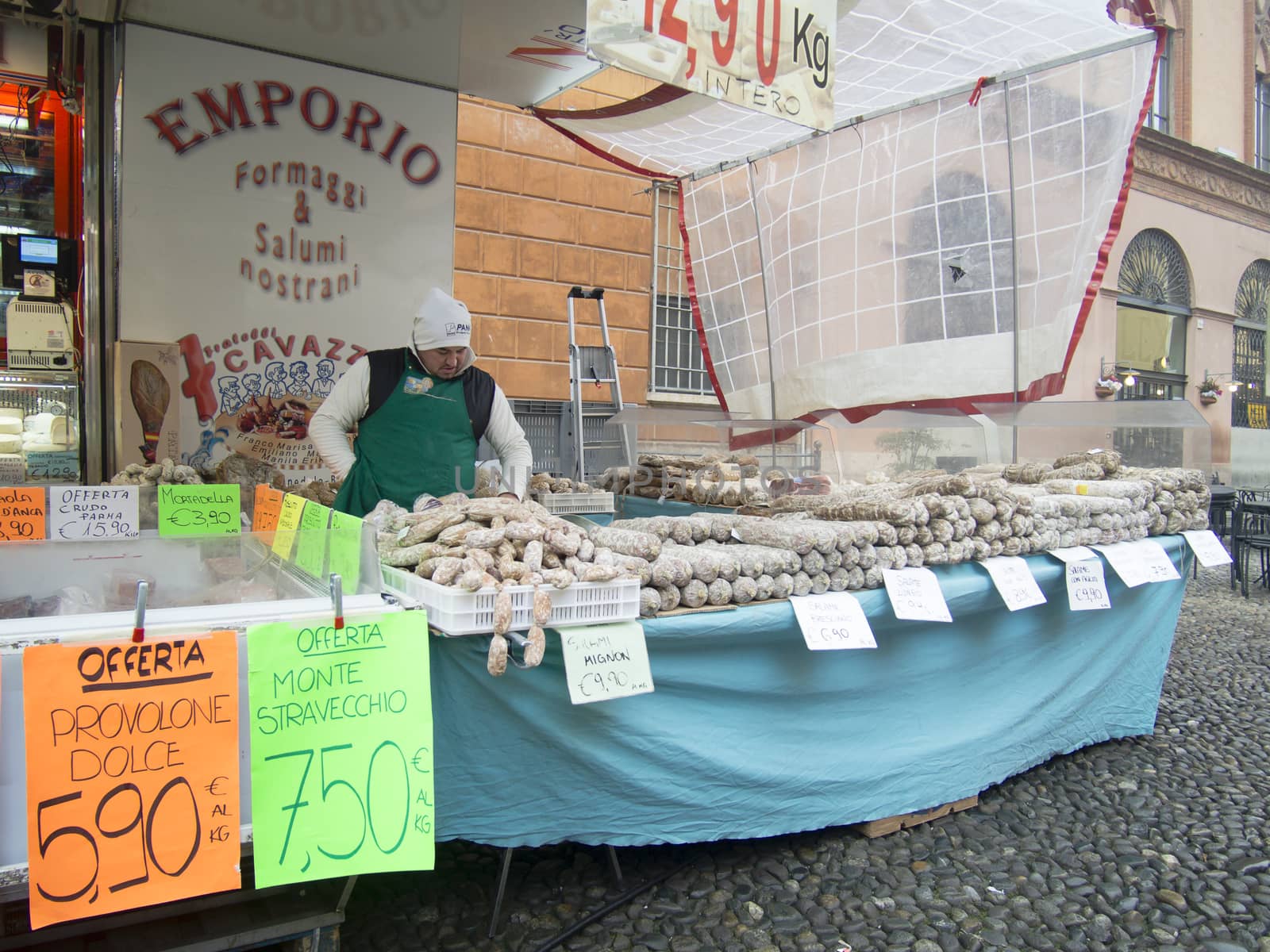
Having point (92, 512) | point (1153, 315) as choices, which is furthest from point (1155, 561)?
point (1153, 315)

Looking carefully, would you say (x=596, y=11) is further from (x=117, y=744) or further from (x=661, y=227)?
(x=661, y=227)

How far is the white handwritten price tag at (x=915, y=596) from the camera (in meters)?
2.64

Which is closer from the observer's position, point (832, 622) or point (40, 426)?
point (832, 622)

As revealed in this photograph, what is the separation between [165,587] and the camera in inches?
74.1

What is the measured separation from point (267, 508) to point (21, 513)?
0.68 metres

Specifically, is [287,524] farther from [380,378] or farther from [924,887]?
[924,887]

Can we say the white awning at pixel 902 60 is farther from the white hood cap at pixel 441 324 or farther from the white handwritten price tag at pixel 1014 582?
the white handwritten price tag at pixel 1014 582

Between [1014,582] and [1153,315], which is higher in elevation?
[1153,315]

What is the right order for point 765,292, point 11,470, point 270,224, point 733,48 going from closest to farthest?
point 733,48 < point 11,470 < point 270,224 < point 765,292

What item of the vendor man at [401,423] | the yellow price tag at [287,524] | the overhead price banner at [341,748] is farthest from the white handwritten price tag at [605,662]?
the vendor man at [401,423]

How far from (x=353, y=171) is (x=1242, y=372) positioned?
62.1 feet

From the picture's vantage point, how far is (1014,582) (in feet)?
9.84

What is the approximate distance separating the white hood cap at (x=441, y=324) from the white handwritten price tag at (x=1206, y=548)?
10.8 ft

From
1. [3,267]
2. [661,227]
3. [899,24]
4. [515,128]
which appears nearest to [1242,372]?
[661,227]
